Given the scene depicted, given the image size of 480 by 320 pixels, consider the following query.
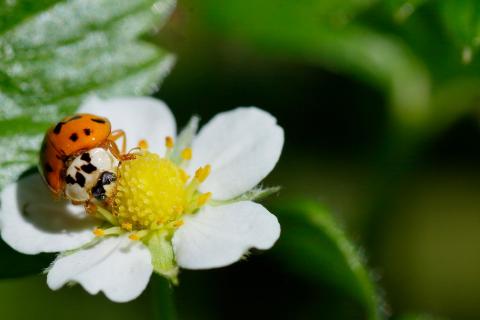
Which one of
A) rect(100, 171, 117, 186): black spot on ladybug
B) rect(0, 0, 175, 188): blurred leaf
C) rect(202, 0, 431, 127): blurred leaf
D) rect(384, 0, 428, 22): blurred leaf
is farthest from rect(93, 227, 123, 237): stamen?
rect(202, 0, 431, 127): blurred leaf

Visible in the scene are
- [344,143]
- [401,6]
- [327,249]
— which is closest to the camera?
[327,249]

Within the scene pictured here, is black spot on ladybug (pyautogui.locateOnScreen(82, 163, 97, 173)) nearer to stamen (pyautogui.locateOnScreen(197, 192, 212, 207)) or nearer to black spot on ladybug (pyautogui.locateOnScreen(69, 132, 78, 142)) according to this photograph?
black spot on ladybug (pyautogui.locateOnScreen(69, 132, 78, 142))

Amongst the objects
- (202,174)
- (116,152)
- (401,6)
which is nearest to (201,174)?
(202,174)

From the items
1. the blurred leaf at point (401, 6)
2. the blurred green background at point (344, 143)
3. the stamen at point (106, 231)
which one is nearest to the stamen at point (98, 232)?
the stamen at point (106, 231)

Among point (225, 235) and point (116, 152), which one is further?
point (116, 152)

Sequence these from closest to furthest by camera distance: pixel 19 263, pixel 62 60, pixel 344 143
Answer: pixel 19 263
pixel 62 60
pixel 344 143

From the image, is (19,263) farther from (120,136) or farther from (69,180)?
(120,136)
